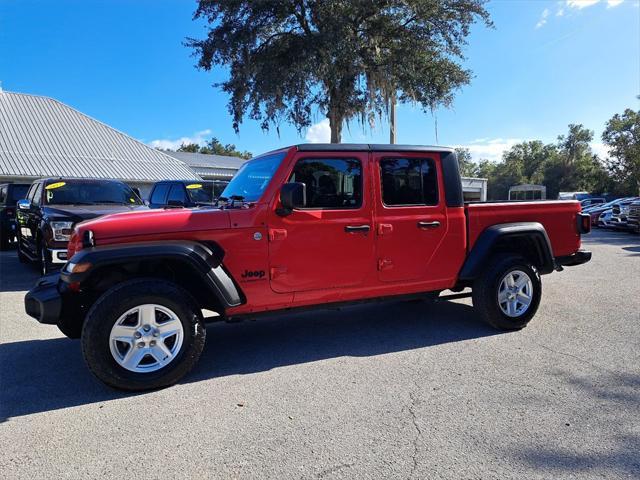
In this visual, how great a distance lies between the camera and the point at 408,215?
473 cm

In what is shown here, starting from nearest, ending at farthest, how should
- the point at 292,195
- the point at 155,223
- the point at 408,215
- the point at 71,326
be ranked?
the point at 155,223
the point at 292,195
the point at 71,326
the point at 408,215


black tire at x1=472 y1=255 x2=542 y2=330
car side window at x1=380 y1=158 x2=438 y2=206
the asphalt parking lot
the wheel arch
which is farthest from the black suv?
black tire at x1=472 y1=255 x2=542 y2=330

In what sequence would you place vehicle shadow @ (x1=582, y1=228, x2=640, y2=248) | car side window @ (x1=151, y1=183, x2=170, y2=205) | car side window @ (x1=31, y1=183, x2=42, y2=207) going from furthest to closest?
1. vehicle shadow @ (x1=582, y1=228, x2=640, y2=248)
2. car side window @ (x1=151, y1=183, x2=170, y2=205)
3. car side window @ (x1=31, y1=183, x2=42, y2=207)

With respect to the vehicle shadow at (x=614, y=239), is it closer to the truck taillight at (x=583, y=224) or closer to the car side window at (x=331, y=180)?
the truck taillight at (x=583, y=224)

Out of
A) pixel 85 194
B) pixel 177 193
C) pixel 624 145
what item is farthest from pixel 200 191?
pixel 624 145

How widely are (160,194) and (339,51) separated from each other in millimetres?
7760

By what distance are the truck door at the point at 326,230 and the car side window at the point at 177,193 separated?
817cm

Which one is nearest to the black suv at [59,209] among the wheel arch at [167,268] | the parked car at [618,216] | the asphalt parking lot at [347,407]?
the asphalt parking lot at [347,407]

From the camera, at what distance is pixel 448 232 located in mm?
4918

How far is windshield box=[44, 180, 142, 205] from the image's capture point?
29.4 ft

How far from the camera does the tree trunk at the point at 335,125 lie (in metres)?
18.1

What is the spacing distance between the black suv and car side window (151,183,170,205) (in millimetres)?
2785

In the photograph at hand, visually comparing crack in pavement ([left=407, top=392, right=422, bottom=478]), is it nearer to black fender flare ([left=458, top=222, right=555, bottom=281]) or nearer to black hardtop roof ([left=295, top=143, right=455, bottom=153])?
black fender flare ([left=458, top=222, right=555, bottom=281])

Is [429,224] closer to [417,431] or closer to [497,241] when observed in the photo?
[497,241]
